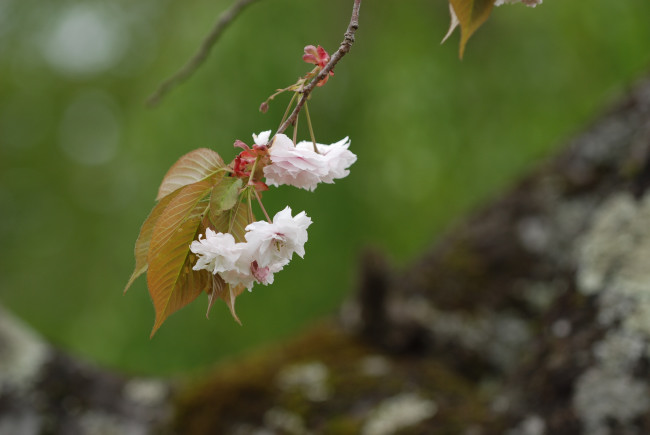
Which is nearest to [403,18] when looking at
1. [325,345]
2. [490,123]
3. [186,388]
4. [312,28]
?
[312,28]

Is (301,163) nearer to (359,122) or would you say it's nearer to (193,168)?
(193,168)

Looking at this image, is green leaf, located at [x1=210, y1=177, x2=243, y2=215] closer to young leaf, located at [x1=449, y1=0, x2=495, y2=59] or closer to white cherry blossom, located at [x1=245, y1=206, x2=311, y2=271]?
white cherry blossom, located at [x1=245, y1=206, x2=311, y2=271]

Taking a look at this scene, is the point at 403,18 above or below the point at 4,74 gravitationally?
below

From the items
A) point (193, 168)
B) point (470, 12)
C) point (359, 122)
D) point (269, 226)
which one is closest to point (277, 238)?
point (269, 226)

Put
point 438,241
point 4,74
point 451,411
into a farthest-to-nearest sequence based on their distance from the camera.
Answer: point 4,74 → point 438,241 → point 451,411

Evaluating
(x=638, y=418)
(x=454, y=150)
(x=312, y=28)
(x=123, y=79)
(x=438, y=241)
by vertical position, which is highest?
(x=123, y=79)

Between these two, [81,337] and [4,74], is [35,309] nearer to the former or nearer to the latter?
[81,337]

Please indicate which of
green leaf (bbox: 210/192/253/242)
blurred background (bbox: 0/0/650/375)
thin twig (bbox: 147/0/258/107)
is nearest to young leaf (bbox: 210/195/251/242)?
green leaf (bbox: 210/192/253/242)
